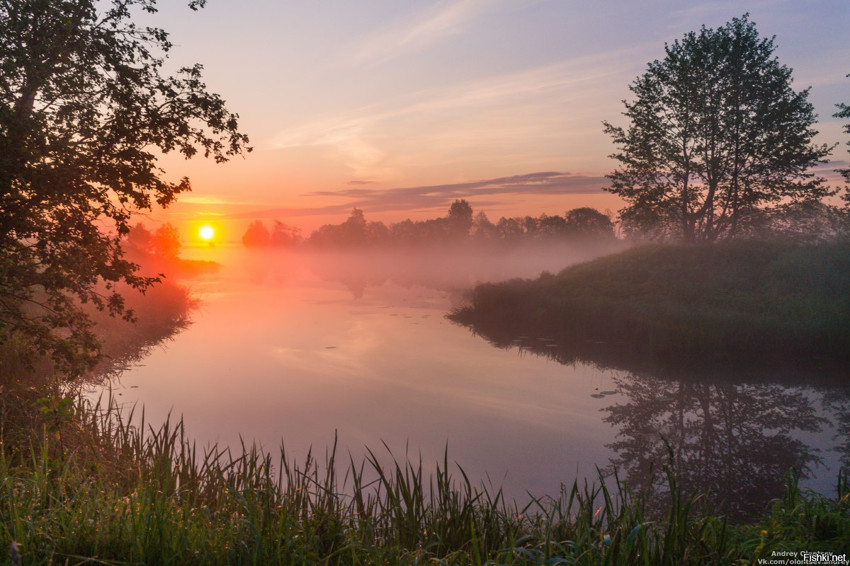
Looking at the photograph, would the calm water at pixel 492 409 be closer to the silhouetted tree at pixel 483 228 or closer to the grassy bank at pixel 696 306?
the grassy bank at pixel 696 306

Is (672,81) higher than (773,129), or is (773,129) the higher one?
(672,81)

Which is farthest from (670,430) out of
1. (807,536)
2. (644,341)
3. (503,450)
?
(644,341)

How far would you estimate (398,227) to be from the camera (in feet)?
436

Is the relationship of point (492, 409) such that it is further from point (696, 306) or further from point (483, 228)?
point (483, 228)

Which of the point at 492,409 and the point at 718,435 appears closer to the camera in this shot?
the point at 718,435

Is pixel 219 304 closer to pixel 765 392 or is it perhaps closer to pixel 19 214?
pixel 19 214

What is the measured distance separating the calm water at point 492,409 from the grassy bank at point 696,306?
3134 millimetres

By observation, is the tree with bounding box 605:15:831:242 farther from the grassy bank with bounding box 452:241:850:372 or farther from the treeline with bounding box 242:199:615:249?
the treeline with bounding box 242:199:615:249

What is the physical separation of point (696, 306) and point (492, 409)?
49.1 feet

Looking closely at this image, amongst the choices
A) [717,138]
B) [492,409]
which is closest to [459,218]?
[717,138]

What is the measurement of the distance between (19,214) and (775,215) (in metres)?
39.2

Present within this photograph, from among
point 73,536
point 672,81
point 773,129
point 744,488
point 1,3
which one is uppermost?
point 672,81

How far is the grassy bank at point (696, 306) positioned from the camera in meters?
18.9

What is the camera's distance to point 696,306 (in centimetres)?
2364
